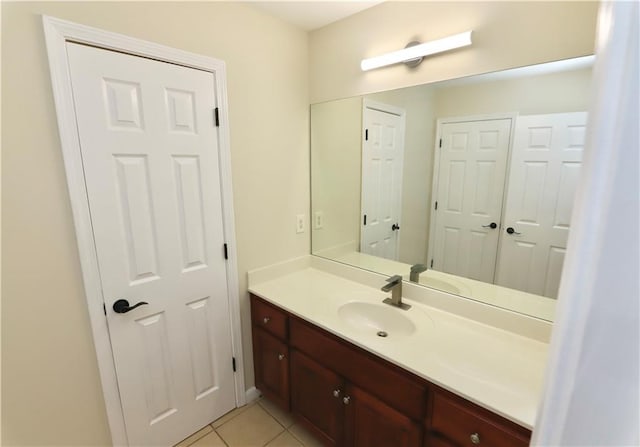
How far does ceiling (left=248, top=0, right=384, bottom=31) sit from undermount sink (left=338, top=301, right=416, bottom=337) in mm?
1638

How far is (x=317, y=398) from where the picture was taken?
157 centimetres

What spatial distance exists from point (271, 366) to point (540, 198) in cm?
168

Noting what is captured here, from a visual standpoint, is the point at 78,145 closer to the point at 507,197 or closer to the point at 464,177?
the point at 464,177

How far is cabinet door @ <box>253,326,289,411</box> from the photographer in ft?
5.74

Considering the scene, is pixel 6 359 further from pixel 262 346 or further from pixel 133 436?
pixel 262 346

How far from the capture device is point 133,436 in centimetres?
153

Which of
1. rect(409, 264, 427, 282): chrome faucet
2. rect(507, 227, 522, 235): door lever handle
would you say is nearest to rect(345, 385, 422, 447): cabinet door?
rect(409, 264, 427, 282): chrome faucet

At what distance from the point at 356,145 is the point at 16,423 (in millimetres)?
2123

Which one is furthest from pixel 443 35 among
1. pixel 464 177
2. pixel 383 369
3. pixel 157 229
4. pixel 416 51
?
pixel 157 229

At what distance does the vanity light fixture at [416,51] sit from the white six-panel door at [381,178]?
227 millimetres

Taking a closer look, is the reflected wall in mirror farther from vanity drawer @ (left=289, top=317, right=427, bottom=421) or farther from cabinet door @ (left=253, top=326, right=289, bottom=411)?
cabinet door @ (left=253, top=326, right=289, bottom=411)

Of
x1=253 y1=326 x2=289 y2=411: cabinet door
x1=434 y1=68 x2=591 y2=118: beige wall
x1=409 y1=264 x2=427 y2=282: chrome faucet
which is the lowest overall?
x1=253 y1=326 x2=289 y2=411: cabinet door

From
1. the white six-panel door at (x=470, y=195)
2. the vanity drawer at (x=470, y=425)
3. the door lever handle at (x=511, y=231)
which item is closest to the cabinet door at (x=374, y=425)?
the vanity drawer at (x=470, y=425)

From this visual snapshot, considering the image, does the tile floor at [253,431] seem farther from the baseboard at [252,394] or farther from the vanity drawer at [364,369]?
the vanity drawer at [364,369]
